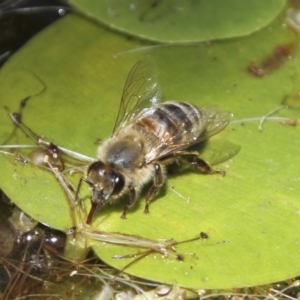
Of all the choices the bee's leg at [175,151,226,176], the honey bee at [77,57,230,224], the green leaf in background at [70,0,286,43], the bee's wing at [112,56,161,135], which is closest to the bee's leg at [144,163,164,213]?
the honey bee at [77,57,230,224]

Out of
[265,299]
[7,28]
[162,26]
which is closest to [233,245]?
[265,299]

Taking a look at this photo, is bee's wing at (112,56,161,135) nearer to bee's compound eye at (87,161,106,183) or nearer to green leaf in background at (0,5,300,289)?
green leaf in background at (0,5,300,289)

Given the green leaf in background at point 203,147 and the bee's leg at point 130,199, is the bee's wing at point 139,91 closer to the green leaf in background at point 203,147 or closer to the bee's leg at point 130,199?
the green leaf in background at point 203,147

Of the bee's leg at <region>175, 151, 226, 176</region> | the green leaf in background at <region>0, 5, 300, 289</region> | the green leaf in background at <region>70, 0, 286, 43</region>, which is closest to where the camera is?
the green leaf in background at <region>0, 5, 300, 289</region>

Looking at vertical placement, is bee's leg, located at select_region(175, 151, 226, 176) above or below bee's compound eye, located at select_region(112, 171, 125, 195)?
below

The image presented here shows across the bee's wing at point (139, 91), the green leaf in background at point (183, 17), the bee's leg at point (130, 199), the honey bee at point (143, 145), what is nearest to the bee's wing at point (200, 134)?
the honey bee at point (143, 145)

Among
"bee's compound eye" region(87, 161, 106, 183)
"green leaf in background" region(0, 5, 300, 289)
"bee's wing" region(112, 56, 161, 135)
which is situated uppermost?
"bee's compound eye" region(87, 161, 106, 183)

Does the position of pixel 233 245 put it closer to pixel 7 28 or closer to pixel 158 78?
pixel 158 78
